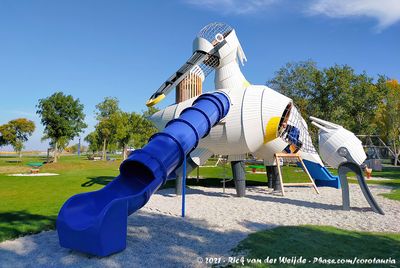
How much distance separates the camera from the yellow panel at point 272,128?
13690mm

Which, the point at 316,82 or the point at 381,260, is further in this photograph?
the point at 316,82

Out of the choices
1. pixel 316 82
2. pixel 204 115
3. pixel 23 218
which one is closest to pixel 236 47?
pixel 204 115

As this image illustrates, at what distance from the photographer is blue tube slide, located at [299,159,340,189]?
60.8 feet

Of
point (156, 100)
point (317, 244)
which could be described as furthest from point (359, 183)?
point (156, 100)

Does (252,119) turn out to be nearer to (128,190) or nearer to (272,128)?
(272,128)

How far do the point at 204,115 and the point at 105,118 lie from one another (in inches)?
1788

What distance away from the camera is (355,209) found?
1202 cm

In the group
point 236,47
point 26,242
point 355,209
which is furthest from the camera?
point 236,47

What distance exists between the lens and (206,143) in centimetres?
1428

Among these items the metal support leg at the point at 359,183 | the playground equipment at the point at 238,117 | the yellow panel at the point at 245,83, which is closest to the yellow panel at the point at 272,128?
the playground equipment at the point at 238,117

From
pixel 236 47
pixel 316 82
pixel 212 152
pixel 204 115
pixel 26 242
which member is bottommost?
pixel 26 242

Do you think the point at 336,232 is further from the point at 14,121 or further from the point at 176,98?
the point at 14,121

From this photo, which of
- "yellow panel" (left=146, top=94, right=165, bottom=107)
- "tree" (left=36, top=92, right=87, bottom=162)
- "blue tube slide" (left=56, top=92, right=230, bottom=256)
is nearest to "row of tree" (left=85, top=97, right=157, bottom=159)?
"tree" (left=36, top=92, right=87, bottom=162)

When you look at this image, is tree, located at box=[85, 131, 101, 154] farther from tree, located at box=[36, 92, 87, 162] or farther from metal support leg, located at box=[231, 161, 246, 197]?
metal support leg, located at box=[231, 161, 246, 197]
